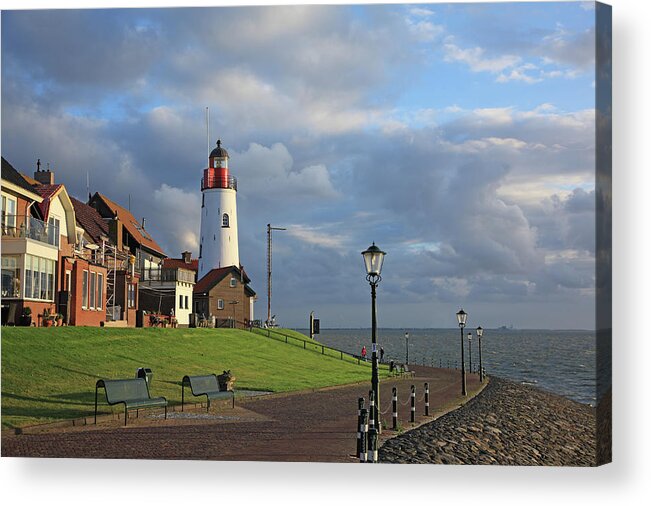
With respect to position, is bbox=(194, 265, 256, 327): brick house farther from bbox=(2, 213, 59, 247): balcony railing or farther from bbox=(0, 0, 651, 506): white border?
bbox=(0, 0, 651, 506): white border

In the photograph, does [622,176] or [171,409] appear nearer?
[622,176]

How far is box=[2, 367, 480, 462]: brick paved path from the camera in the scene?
Result: 632 inches

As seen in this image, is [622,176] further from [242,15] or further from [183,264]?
[183,264]

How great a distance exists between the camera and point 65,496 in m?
15.4

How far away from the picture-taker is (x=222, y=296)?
2298 inches

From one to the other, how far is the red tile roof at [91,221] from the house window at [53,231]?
7.20 m


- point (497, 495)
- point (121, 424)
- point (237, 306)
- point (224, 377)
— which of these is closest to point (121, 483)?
point (121, 424)

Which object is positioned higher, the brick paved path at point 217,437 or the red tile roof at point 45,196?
the red tile roof at point 45,196

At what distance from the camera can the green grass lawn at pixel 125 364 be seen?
20.7m

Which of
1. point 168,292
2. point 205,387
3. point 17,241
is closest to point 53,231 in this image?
point 17,241

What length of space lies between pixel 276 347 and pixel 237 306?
12.3 metres

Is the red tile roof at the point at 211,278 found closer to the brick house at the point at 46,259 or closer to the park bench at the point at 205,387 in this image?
the brick house at the point at 46,259

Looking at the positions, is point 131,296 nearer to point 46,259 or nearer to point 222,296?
point 46,259

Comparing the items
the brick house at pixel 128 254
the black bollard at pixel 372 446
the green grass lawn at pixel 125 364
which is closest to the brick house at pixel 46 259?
the green grass lawn at pixel 125 364
